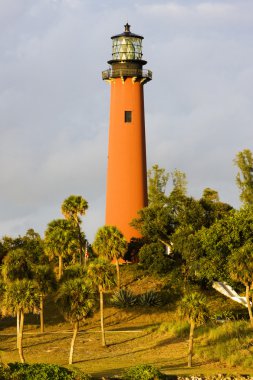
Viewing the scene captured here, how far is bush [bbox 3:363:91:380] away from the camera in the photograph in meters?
43.4

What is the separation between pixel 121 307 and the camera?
7288cm

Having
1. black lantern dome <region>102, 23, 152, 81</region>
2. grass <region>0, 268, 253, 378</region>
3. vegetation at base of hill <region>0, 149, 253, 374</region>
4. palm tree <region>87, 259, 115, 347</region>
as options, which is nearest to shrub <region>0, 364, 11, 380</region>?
grass <region>0, 268, 253, 378</region>

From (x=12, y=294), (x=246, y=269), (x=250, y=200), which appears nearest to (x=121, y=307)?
(x=246, y=269)

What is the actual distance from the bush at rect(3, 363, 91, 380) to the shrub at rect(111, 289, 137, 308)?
2730cm

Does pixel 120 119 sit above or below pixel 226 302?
above

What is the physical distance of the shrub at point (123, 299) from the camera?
7281 cm

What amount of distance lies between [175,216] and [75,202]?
31.0ft

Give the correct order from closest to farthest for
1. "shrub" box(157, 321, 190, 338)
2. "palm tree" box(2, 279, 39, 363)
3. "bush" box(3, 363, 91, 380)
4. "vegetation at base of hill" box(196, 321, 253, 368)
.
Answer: "bush" box(3, 363, 91, 380) → "vegetation at base of hill" box(196, 321, 253, 368) → "palm tree" box(2, 279, 39, 363) → "shrub" box(157, 321, 190, 338)

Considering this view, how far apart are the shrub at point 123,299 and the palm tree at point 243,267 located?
1117cm

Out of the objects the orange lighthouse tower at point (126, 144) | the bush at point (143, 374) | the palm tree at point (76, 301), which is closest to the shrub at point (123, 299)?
the orange lighthouse tower at point (126, 144)

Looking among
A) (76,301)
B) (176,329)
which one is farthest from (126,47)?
(76,301)

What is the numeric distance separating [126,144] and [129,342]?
23.9 meters

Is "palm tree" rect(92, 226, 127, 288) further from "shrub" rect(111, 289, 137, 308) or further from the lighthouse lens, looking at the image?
the lighthouse lens

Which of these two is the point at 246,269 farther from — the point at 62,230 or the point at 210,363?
the point at 62,230
